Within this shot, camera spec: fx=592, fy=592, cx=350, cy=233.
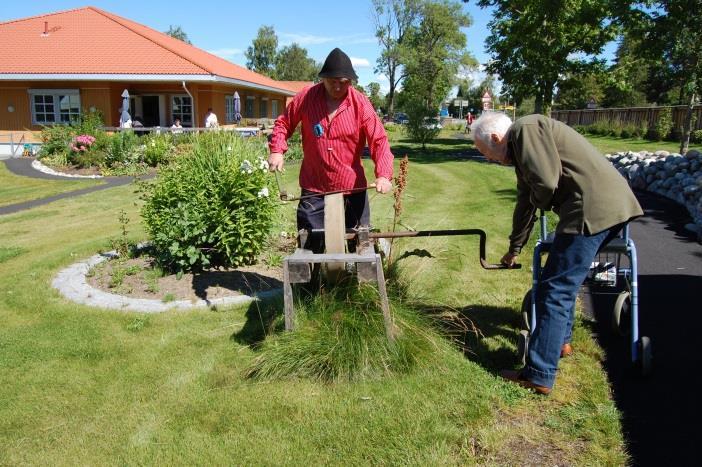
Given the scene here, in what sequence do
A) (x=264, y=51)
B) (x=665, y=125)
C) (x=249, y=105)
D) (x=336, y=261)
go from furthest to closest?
1. (x=264, y=51)
2. (x=249, y=105)
3. (x=665, y=125)
4. (x=336, y=261)

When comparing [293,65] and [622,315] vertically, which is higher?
[293,65]

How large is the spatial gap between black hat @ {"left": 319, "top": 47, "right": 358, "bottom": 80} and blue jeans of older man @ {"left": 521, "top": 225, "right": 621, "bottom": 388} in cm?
167

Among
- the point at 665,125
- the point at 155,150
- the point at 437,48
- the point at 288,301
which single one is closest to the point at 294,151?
the point at 155,150

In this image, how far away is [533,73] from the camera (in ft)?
67.1

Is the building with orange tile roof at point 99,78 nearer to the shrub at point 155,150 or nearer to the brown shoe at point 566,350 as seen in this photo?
the shrub at point 155,150

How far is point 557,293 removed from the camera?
10.8ft

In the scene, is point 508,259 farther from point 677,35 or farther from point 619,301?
point 677,35

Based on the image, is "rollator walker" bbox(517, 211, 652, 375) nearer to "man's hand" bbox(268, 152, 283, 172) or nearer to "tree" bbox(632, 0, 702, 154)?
"man's hand" bbox(268, 152, 283, 172)

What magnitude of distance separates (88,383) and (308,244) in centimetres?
168

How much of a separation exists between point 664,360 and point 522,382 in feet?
3.76

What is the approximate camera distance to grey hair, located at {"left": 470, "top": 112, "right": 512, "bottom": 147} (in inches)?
129

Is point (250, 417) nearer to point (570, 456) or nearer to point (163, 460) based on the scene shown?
point (163, 460)

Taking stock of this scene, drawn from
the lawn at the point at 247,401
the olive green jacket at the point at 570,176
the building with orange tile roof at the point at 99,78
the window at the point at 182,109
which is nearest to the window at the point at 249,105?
the building with orange tile roof at the point at 99,78

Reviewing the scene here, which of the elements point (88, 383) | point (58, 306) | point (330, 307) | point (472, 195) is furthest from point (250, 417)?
point (472, 195)
